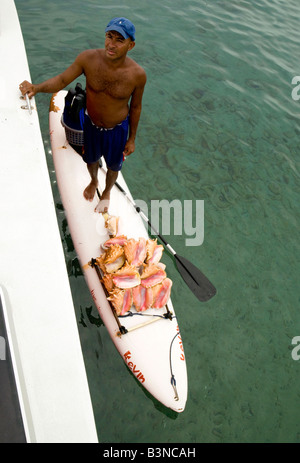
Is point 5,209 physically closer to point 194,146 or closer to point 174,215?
point 174,215

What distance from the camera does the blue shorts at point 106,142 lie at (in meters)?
4.30

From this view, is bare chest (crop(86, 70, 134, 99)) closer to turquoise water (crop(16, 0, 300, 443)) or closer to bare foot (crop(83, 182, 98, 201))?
bare foot (crop(83, 182, 98, 201))

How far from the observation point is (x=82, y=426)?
2.41 meters

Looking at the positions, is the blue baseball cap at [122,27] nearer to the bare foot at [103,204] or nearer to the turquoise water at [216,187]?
the bare foot at [103,204]

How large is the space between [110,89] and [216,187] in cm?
322

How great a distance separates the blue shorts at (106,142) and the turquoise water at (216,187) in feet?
4.37

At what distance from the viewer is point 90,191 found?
5.00 metres

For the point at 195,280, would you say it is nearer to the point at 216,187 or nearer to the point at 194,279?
the point at 194,279

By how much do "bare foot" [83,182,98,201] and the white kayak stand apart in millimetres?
60

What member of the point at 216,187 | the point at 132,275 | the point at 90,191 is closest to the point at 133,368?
the point at 132,275

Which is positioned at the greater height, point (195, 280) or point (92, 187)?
point (92, 187)

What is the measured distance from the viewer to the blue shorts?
4.30 meters
